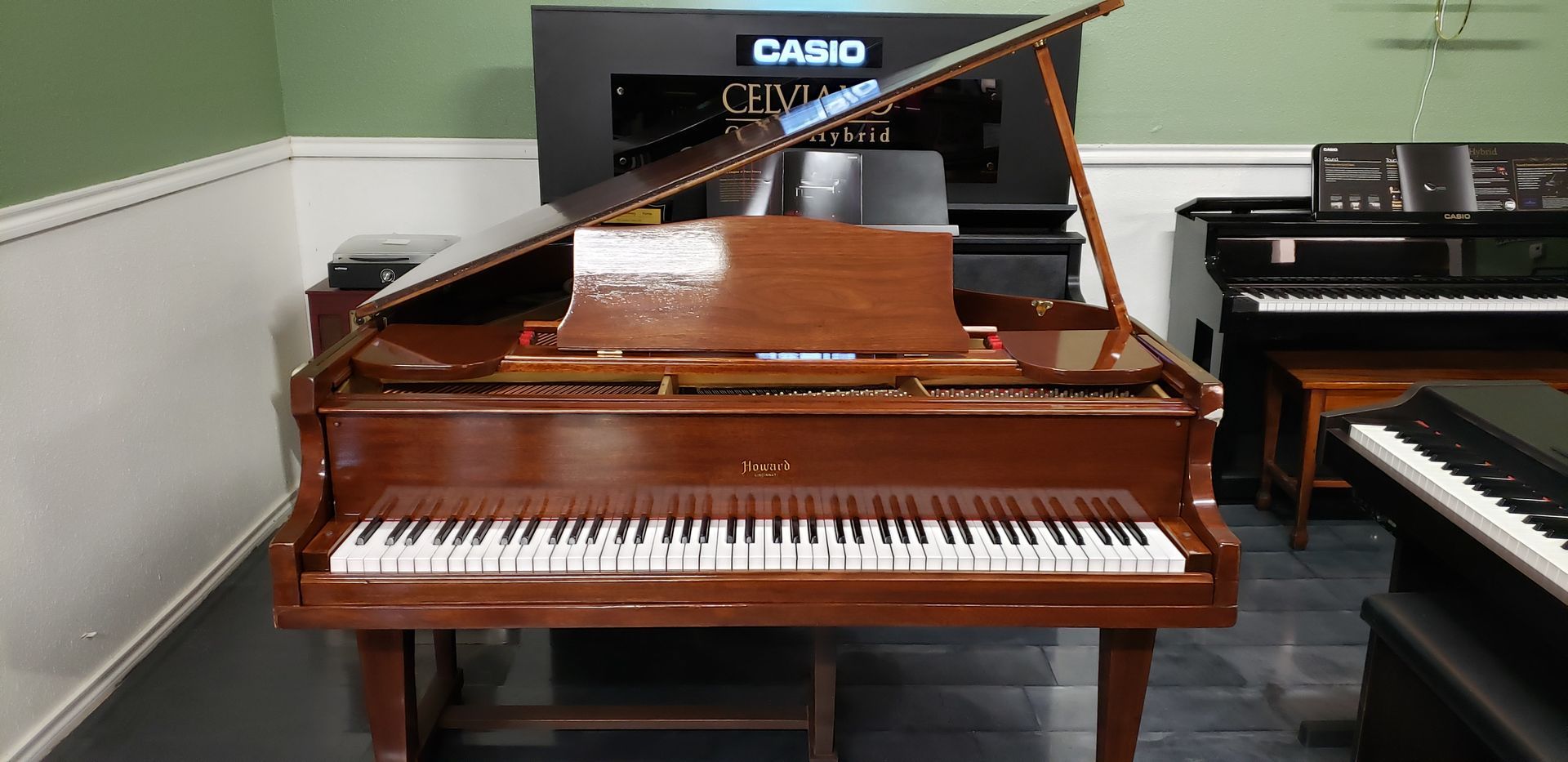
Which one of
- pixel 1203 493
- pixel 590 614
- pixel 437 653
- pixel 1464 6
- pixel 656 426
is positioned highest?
pixel 1464 6

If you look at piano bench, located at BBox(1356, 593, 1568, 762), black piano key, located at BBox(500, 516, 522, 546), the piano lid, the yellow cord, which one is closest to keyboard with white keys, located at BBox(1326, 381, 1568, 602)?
piano bench, located at BBox(1356, 593, 1568, 762)

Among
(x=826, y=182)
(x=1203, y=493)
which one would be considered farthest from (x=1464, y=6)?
(x=1203, y=493)

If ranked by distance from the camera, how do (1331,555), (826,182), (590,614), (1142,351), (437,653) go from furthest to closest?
(1331,555), (826,182), (437,653), (1142,351), (590,614)

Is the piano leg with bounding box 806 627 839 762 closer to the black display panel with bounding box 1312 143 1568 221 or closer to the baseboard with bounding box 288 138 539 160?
the baseboard with bounding box 288 138 539 160

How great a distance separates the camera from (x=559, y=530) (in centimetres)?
173

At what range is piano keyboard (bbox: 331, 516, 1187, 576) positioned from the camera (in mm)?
1665

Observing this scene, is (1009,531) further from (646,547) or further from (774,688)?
(774,688)

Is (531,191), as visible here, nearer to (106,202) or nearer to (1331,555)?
(106,202)

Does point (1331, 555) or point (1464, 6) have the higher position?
point (1464, 6)

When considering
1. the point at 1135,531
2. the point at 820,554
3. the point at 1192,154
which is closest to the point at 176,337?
the point at 820,554

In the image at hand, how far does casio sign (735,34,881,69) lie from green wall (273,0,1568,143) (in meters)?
0.32

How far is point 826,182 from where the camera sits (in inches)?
111

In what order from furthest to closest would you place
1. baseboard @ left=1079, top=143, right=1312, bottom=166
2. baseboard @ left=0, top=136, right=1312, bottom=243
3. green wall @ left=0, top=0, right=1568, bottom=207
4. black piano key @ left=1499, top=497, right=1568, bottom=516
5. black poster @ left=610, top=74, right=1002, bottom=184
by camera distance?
baseboard @ left=1079, top=143, right=1312, bottom=166
green wall @ left=0, top=0, right=1568, bottom=207
black poster @ left=610, top=74, right=1002, bottom=184
baseboard @ left=0, top=136, right=1312, bottom=243
black piano key @ left=1499, top=497, right=1568, bottom=516

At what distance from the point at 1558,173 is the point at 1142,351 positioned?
2.30 metres
